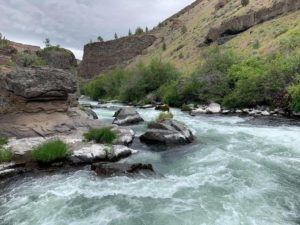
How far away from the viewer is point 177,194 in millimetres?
11945

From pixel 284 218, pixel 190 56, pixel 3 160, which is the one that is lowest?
pixel 284 218

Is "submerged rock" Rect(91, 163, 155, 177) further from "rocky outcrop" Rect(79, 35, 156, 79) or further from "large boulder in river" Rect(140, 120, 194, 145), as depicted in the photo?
"rocky outcrop" Rect(79, 35, 156, 79)

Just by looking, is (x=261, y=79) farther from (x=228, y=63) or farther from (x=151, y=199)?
(x=151, y=199)

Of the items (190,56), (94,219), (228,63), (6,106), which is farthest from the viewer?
(190,56)

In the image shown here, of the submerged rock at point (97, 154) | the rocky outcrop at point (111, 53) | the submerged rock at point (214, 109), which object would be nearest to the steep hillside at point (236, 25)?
the rocky outcrop at point (111, 53)

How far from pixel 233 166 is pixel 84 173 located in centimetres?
628

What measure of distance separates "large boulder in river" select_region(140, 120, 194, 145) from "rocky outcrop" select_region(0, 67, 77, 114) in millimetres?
5288

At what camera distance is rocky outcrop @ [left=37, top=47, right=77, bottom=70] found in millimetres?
106588

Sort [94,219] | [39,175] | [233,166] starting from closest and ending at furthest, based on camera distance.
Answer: [94,219]
[39,175]
[233,166]

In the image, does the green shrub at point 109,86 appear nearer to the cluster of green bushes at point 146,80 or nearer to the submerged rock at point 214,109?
the cluster of green bushes at point 146,80

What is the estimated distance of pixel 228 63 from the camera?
43594 mm

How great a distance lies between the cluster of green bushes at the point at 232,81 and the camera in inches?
1315

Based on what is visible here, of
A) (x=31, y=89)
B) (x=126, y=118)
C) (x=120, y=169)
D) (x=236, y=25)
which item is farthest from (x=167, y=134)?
(x=236, y=25)

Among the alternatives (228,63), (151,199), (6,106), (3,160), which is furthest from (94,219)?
(228,63)
